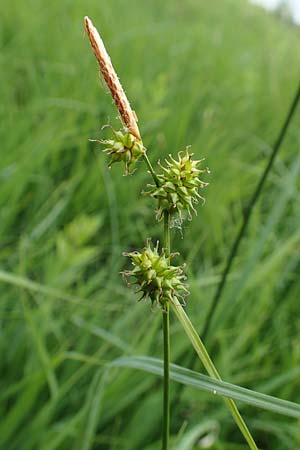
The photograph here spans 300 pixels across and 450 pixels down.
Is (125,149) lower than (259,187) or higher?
lower

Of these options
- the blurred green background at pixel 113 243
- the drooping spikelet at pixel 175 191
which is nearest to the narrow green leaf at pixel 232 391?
the drooping spikelet at pixel 175 191

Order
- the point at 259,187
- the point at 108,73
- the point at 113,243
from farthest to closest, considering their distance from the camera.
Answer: the point at 113,243 → the point at 259,187 → the point at 108,73

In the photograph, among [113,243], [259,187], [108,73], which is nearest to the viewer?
[108,73]

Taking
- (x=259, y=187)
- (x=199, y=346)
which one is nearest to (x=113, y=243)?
(x=259, y=187)

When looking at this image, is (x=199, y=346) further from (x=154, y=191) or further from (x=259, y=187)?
(x=259, y=187)

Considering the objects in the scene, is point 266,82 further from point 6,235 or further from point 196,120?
point 6,235

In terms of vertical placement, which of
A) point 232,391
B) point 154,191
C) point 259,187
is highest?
point 259,187
